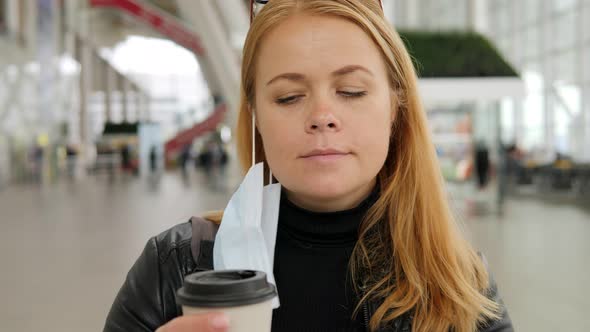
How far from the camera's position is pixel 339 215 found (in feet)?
4.32

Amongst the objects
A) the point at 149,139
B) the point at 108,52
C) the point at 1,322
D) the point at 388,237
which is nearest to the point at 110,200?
the point at 149,139

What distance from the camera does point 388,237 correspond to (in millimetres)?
1315

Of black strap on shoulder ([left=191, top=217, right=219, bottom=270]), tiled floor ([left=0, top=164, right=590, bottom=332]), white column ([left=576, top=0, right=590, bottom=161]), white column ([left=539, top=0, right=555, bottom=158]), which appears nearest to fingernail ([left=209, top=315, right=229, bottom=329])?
black strap on shoulder ([left=191, top=217, right=219, bottom=270])

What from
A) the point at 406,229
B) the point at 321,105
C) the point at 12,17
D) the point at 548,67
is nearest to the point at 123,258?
the point at 406,229

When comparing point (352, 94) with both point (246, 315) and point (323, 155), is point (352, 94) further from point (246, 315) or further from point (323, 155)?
point (246, 315)

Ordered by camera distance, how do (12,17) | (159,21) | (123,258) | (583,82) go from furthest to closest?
(12,17)
(159,21)
(583,82)
(123,258)

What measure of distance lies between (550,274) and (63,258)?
561 cm

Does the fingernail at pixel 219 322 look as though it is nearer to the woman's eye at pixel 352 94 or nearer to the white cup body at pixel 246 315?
the white cup body at pixel 246 315

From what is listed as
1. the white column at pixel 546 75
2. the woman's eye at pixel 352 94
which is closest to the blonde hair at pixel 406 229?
the woman's eye at pixel 352 94

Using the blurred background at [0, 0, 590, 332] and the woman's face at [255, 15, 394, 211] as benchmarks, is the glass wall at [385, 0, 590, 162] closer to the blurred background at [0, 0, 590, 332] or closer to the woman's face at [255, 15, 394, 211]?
the blurred background at [0, 0, 590, 332]

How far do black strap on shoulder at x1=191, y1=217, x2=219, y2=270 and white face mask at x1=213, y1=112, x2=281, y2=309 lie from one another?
0.11 m

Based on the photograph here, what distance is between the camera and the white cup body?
0.73 m

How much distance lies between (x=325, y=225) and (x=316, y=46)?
15.9 inches

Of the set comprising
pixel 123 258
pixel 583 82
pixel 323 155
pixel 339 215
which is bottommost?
pixel 123 258
